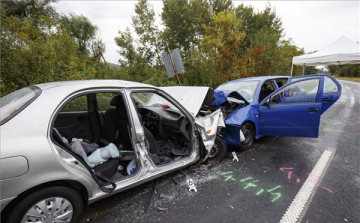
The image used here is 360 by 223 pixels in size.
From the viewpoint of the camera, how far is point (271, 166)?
10.3 feet

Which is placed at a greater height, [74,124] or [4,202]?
[74,124]

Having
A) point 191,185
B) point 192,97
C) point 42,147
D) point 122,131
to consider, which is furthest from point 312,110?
point 42,147

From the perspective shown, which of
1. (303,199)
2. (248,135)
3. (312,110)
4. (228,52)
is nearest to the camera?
(303,199)

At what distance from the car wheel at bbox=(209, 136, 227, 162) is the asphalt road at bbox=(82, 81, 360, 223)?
14 cm

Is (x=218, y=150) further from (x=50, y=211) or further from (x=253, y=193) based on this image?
(x=50, y=211)

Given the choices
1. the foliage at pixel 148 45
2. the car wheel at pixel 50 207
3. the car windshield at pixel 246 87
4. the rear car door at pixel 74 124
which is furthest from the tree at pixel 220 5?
the car wheel at pixel 50 207

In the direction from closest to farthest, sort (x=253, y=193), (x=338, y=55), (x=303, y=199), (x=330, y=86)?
(x=303, y=199) → (x=253, y=193) → (x=330, y=86) → (x=338, y=55)

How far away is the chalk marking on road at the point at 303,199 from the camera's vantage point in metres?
2.01

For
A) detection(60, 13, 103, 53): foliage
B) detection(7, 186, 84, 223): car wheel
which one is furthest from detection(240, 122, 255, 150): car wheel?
detection(60, 13, 103, 53): foliage

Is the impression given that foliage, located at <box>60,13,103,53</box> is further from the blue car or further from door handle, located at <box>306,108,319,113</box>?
door handle, located at <box>306,108,319,113</box>

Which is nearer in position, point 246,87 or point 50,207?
point 50,207

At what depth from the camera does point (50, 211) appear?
153cm

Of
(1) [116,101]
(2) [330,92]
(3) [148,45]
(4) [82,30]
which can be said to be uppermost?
(4) [82,30]

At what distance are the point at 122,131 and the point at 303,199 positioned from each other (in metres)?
2.61
